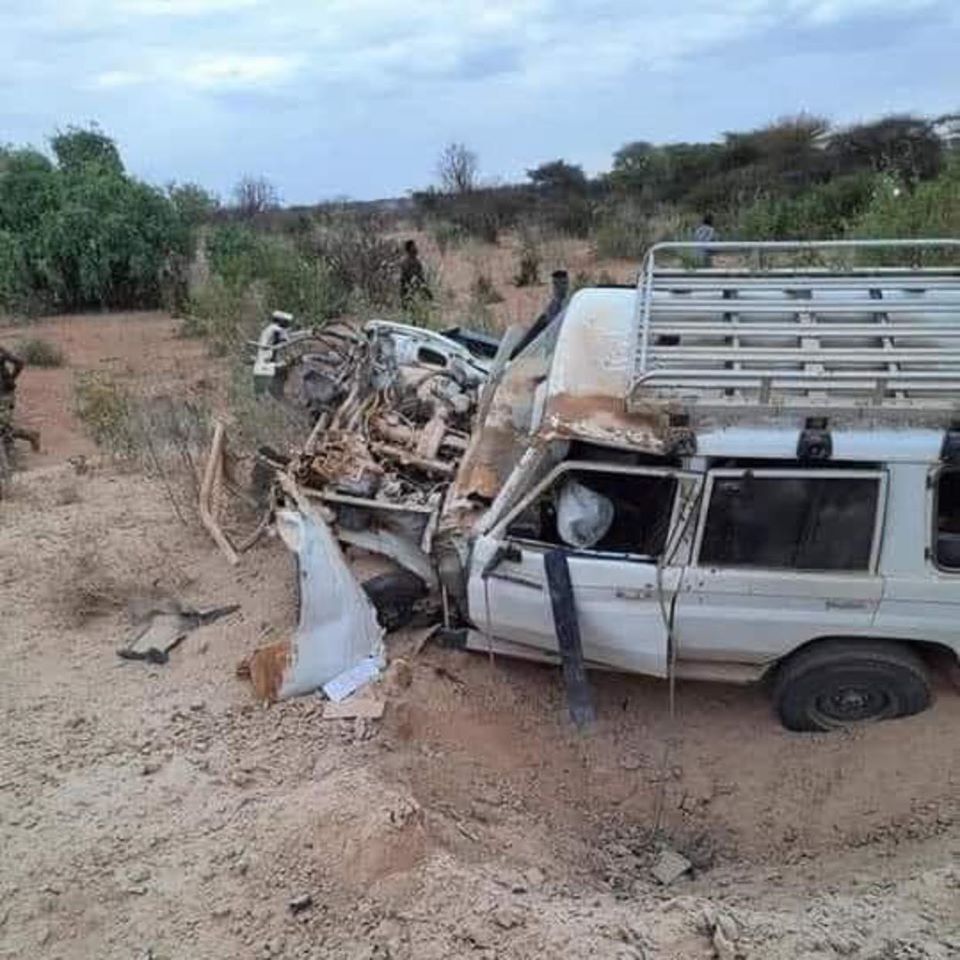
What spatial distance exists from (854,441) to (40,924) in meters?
4.02

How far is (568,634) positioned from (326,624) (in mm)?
1360

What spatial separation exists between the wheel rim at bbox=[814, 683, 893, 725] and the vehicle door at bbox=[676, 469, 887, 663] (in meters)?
0.39

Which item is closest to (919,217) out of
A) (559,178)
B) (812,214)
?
(812,214)

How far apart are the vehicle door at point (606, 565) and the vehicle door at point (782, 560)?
132mm

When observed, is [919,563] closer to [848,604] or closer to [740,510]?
[848,604]

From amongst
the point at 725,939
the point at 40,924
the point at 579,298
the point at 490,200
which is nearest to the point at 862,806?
the point at 725,939

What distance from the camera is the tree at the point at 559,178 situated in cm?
3809

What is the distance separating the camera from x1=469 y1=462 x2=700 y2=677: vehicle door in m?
5.00

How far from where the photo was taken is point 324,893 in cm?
432

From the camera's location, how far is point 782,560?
16.3 feet

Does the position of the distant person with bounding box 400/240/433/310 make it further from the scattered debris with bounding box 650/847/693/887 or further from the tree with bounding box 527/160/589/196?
the tree with bounding box 527/160/589/196

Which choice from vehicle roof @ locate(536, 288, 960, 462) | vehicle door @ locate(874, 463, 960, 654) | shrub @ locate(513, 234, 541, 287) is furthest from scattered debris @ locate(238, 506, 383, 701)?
shrub @ locate(513, 234, 541, 287)

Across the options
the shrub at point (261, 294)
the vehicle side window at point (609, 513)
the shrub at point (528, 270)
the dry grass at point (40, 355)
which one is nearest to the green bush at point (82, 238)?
the shrub at point (261, 294)

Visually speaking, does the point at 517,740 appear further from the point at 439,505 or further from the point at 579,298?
the point at 579,298
